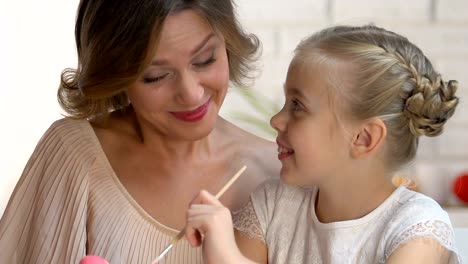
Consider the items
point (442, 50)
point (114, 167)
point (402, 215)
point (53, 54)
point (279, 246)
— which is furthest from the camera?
point (53, 54)

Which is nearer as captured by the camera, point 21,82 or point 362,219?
point 362,219

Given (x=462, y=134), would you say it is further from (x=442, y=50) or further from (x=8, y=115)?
(x=8, y=115)

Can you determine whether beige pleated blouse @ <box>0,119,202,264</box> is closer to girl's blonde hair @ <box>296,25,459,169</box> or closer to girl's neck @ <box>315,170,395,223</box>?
girl's neck @ <box>315,170,395,223</box>

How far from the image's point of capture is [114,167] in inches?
73.2

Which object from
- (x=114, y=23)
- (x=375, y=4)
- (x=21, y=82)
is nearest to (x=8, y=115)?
(x=21, y=82)

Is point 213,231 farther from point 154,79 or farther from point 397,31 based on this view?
point 397,31

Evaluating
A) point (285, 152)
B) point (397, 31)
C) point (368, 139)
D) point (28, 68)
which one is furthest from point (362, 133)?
point (28, 68)

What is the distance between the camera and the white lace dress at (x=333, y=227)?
147 cm

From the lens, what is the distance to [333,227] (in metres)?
1.53

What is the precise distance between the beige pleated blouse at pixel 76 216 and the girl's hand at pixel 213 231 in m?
0.39

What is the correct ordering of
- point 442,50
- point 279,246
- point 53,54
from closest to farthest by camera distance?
point 279,246
point 442,50
point 53,54

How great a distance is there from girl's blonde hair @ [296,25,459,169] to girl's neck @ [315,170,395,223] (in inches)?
2.1

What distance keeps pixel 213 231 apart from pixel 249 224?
0.24 meters

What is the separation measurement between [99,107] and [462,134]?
1.63 metres
